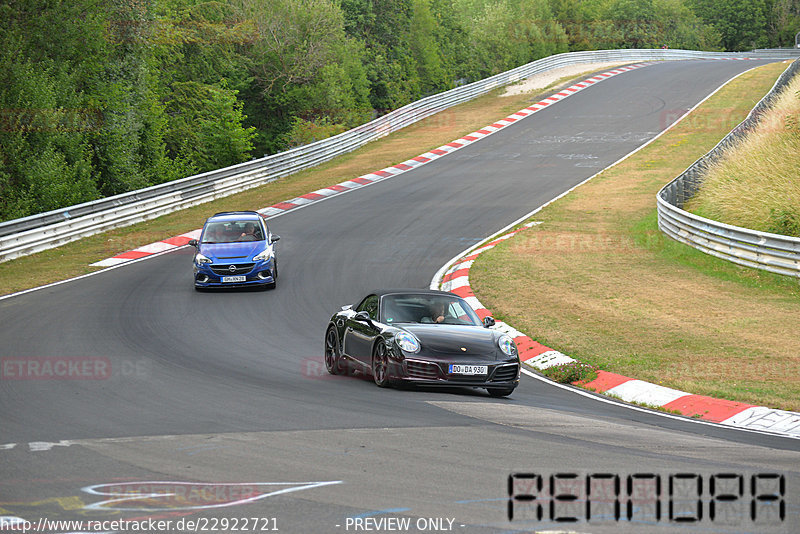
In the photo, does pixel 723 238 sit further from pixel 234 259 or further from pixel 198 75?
pixel 198 75

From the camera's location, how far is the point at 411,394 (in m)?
11.0

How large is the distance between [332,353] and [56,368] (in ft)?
12.1

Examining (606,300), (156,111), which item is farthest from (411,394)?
(156,111)

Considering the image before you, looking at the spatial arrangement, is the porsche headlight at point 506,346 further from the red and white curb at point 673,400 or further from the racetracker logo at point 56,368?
the racetracker logo at point 56,368

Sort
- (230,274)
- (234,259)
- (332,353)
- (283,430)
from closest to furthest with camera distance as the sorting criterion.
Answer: (283,430) → (332,353) → (230,274) → (234,259)

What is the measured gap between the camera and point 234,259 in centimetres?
2000

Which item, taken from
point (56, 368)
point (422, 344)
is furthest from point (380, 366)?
point (56, 368)

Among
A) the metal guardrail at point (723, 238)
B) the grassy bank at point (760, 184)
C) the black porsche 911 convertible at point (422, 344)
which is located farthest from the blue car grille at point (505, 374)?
the grassy bank at point (760, 184)

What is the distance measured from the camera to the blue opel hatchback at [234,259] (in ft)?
65.3

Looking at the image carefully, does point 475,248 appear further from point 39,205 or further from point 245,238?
point 39,205

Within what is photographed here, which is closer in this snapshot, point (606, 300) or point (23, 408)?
point (23, 408)

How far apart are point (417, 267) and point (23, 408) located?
13.5m

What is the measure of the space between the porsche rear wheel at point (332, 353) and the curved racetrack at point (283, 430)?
14.2 inches

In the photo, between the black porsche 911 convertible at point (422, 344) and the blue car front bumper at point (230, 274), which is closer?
the black porsche 911 convertible at point (422, 344)
